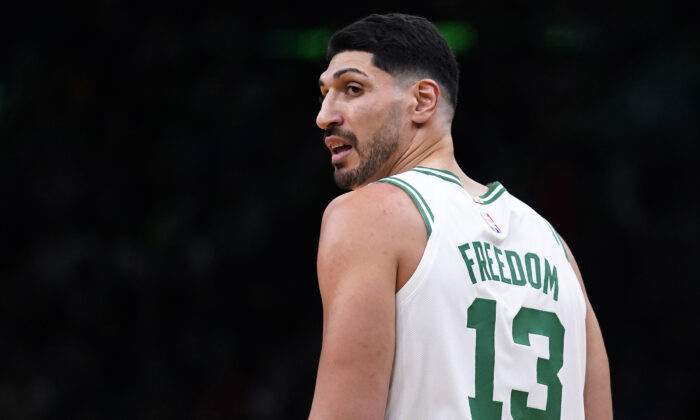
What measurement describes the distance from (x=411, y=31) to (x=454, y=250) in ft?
2.22

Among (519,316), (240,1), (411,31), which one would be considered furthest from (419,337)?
(240,1)

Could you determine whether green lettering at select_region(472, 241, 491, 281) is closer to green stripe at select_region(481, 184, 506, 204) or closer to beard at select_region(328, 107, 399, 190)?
green stripe at select_region(481, 184, 506, 204)

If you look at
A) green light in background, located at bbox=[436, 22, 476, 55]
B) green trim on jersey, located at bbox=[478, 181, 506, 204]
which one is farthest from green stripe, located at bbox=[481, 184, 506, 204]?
green light in background, located at bbox=[436, 22, 476, 55]

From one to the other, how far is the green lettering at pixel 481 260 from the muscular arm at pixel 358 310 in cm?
19

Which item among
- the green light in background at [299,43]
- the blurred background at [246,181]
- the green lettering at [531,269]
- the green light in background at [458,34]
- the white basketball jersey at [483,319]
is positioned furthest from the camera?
the green light in background at [299,43]

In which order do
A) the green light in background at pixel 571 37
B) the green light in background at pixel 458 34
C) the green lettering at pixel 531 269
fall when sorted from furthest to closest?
the green light in background at pixel 571 37 → the green light in background at pixel 458 34 → the green lettering at pixel 531 269

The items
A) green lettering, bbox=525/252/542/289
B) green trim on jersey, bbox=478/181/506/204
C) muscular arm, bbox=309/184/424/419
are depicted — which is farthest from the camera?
green trim on jersey, bbox=478/181/506/204

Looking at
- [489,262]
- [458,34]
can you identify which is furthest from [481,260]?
[458,34]

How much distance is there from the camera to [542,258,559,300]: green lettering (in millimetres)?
2574

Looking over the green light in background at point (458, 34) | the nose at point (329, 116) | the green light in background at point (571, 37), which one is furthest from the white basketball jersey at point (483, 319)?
the green light in background at point (571, 37)

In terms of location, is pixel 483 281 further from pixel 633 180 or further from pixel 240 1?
pixel 240 1

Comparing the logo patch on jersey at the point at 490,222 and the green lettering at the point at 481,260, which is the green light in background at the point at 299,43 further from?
the green lettering at the point at 481,260

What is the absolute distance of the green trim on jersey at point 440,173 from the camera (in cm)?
256

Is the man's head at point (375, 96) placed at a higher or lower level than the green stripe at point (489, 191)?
higher
